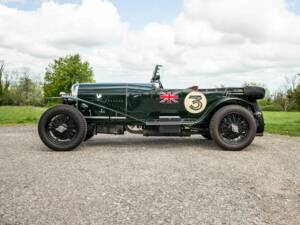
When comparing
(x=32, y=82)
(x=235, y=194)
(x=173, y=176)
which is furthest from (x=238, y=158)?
(x=32, y=82)

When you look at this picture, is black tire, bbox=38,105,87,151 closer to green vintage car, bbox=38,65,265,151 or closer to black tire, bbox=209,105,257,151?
green vintage car, bbox=38,65,265,151

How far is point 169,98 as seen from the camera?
23.5 ft

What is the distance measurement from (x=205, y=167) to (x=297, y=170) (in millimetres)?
1360

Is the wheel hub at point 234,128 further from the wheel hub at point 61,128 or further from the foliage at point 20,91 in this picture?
the foliage at point 20,91

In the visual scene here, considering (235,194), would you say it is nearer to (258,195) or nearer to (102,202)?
(258,195)

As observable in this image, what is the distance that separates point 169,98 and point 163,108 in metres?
0.24

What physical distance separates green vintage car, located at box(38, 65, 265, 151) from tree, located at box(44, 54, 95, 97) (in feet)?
80.6

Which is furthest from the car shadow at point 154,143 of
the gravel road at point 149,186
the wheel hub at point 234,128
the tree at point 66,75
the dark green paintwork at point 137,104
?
the tree at point 66,75

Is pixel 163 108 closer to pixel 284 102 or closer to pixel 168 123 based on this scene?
pixel 168 123

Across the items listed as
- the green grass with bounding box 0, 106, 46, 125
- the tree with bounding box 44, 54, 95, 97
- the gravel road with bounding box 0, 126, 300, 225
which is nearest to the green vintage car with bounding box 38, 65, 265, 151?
the gravel road with bounding box 0, 126, 300, 225

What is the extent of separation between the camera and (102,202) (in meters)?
3.62

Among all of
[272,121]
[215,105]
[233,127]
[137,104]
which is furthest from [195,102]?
[272,121]

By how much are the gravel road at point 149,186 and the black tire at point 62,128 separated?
222 millimetres

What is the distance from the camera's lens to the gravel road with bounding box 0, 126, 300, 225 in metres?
3.28
